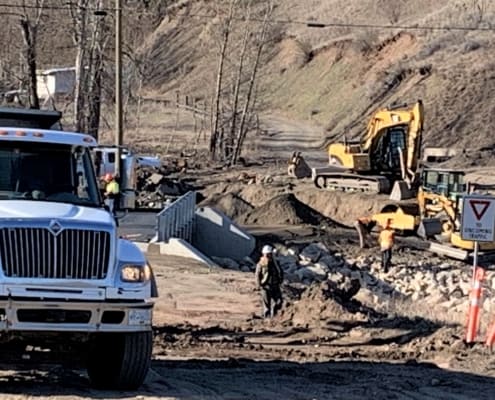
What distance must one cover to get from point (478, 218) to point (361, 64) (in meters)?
76.5

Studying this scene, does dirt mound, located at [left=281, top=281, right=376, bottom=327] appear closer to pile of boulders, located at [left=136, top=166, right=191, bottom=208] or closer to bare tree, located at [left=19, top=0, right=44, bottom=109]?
pile of boulders, located at [left=136, top=166, right=191, bottom=208]

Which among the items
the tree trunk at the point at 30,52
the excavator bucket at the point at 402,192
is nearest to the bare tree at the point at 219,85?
the tree trunk at the point at 30,52

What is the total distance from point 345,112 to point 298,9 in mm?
41523

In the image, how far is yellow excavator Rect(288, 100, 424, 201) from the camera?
4409cm

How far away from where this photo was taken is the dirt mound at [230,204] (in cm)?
4484

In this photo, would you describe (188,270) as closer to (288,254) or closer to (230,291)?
(230,291)

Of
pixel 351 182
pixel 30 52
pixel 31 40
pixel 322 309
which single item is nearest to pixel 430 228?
pixel 351 182

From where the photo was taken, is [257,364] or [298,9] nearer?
[257,364]

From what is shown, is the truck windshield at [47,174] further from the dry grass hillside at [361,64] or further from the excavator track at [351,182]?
the dry grass hillside at [361,64]

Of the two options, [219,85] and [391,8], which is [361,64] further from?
[219,85]

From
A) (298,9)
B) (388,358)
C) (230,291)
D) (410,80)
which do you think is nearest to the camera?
(388,358)

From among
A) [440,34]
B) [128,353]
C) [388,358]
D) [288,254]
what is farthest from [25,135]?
[440,34]

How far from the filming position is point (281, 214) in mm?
43469

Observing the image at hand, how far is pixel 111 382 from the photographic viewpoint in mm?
11742
